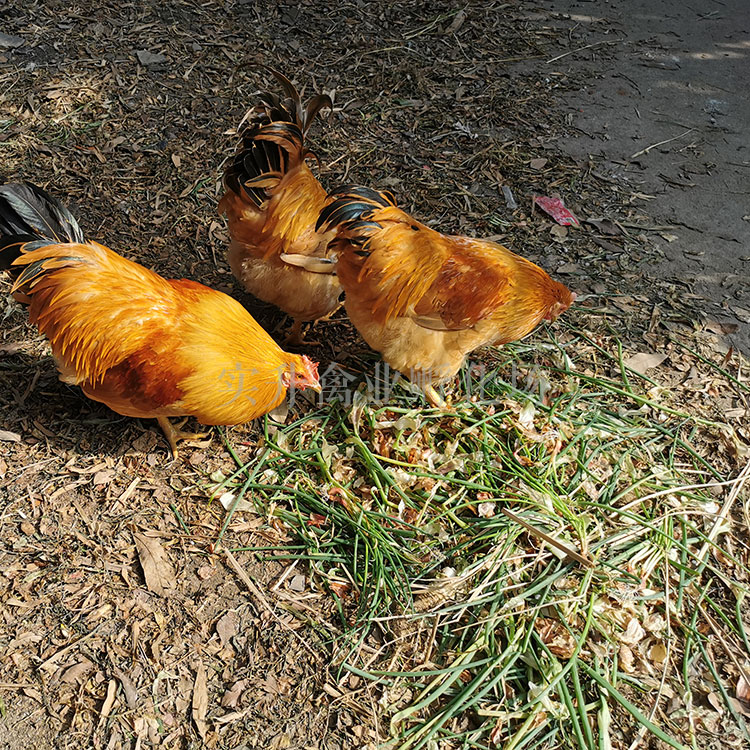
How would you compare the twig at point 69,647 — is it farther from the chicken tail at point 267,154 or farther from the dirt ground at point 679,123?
the dirt ground at point 679,123

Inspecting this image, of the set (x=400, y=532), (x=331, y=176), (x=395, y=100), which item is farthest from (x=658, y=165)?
(x=400, y=532)

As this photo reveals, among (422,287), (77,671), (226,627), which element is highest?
(422,287)

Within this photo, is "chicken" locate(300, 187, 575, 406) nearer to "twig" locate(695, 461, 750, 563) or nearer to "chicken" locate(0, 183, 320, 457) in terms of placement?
"chicken" locate(0, 183, 320, 457)

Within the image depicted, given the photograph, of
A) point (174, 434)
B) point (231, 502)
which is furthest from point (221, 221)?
point (231, 502)

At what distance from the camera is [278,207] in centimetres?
384

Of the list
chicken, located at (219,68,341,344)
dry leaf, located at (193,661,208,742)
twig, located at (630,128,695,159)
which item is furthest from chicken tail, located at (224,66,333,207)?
twig, located at (630,128,695,159)

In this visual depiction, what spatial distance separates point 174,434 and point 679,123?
551 cm

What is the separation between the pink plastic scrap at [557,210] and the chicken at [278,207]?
2113 mm

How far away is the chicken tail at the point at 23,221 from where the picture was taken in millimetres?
3303

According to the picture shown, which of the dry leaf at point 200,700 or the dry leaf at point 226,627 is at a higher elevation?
the dry leaf at point 226,627

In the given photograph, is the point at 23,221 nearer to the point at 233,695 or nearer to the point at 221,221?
the point at 221,221

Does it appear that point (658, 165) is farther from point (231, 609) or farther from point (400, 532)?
point (231, 609)

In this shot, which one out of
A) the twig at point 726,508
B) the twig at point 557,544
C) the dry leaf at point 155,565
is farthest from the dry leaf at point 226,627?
the twig at point 726,508

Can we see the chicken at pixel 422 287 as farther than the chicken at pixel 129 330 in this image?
Yes
